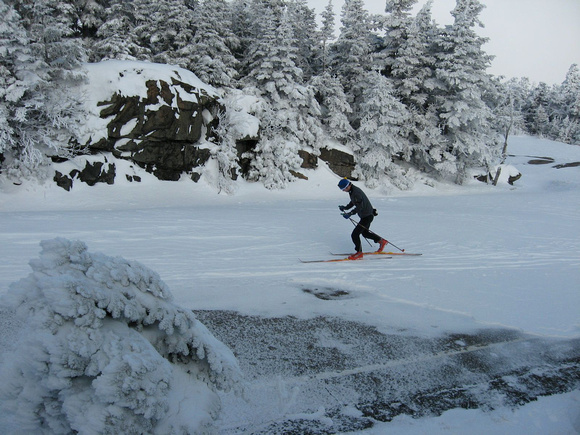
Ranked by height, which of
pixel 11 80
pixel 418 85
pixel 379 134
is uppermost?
pixel 418 85

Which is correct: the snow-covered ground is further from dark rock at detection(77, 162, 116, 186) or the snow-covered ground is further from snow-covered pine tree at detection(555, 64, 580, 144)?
snow-covered pine tree at detection(555, 64, 580, 144)

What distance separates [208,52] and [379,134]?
13275 mm

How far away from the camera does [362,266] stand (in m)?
7.84

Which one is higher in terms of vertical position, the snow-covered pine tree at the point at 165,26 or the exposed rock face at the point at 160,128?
the snow-covered pine tree at the point at 165,26

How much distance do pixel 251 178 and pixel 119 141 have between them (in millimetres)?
7663

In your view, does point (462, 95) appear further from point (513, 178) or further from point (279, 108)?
point (279, 108)

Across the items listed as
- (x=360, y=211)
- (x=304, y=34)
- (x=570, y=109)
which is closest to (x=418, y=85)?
(x=304, y=34)

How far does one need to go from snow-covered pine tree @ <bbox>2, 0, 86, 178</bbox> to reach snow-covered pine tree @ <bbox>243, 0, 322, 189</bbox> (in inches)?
392

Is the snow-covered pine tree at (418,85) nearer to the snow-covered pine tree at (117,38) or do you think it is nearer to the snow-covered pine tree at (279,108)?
the snow-covered pine tree at (279,108)

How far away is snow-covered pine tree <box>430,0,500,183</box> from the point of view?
27.3 metres

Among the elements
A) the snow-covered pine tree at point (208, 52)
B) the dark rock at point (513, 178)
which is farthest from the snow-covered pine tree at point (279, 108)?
the dark rock at point (513, 178)

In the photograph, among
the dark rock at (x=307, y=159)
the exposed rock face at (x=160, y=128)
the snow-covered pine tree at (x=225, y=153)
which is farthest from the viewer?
the dark rock at (x=307, y=159)

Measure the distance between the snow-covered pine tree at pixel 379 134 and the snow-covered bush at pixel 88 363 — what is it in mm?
25032

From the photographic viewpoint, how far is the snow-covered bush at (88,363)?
63.4 inches
